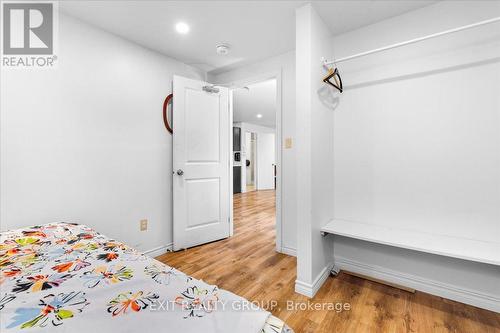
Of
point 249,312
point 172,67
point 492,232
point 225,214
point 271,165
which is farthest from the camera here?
point 271,165

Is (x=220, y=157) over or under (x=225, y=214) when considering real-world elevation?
over

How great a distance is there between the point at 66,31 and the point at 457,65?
3.21m

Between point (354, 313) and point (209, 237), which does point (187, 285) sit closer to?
point (354, 313)

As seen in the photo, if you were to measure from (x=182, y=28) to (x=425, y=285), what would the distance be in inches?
123

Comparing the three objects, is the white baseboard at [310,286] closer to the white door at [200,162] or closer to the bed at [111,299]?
the bed at [111,299]

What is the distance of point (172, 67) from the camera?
283 centimetres

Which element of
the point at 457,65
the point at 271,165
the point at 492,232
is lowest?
the point at 492,232

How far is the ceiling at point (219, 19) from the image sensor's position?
6.22 feet

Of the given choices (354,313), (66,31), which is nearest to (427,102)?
(354,313)

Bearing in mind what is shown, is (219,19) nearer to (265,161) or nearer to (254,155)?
(254,155)

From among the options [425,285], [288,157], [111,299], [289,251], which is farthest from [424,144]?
[111,299]

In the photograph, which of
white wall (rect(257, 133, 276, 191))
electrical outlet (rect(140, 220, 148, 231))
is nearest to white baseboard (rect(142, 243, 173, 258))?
electrical outlet (rect(140, 220, 148, 231))

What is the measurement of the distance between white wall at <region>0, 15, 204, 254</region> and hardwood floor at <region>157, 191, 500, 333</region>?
80cm

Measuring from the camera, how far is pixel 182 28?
223 cm
